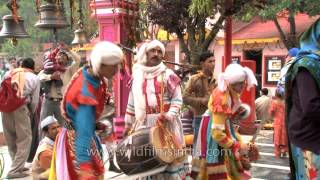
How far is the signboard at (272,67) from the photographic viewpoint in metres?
17.8

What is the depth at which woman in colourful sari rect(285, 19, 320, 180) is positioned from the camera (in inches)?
104

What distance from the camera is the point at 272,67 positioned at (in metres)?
18.1

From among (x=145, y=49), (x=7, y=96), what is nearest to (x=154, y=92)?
(x=145, y=49)

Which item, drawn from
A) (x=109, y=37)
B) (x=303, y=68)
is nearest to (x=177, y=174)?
(x=303, y=68)

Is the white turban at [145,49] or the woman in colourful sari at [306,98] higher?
the white turban at [145,49]

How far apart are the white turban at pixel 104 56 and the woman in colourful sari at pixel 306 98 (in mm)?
1255

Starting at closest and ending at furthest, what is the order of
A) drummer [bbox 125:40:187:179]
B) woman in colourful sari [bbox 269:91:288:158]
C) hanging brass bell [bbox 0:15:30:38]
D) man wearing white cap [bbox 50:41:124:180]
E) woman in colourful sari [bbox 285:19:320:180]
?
woman in colourful sari [bbox 285:19:320:180], man wearing white cap [bbox 50:41:124:180], drummer [bbox 125:40:187:179], hanging brass bell [bbox 0:15:30:38], woman in colourful sari [bbox 269:91:288:158]

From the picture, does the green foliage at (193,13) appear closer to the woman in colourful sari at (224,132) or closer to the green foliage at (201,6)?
the green foliage at (201,6)

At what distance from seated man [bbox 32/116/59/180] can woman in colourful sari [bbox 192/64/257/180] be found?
60.4 inches

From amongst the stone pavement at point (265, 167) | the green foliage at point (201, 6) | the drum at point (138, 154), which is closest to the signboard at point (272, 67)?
the stone pavement at point (265, 167)

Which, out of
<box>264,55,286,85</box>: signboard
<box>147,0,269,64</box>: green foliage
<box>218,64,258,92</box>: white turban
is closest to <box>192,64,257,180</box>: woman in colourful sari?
<box>218,64,258,92</box>: white turban

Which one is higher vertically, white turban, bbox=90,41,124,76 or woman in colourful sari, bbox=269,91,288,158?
white turban, bbox=90,41,124,76

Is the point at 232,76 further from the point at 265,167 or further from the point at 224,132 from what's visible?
the point at 265,167

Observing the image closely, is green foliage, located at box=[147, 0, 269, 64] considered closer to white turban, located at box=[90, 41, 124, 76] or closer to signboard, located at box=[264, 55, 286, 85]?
white turban, located at box=[90, 41, 124, 76]
